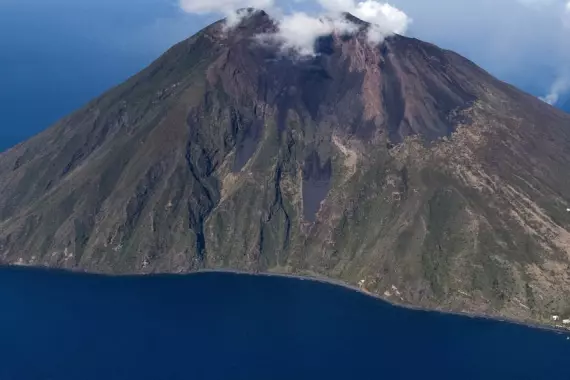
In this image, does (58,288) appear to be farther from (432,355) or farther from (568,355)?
(568,355)

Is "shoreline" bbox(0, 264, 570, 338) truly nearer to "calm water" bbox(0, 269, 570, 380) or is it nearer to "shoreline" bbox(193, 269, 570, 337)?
"shoreline" bbox(193, 269, 570, 337)

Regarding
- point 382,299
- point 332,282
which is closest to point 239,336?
point 332,282

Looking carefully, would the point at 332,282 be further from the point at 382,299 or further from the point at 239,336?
the point at 239,336

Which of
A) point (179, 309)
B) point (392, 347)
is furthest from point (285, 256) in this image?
point (392, 347)

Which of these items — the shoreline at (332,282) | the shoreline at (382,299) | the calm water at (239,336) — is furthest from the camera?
the shoreline at (332,282)

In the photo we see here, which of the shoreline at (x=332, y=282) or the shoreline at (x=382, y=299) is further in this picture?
the shoreline at (x=332, y=282)

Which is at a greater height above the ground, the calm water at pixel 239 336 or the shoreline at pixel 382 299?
the shoreline at pixel 382 299

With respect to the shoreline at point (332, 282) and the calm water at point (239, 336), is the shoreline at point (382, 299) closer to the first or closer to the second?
the shoreline at point (332, 282)

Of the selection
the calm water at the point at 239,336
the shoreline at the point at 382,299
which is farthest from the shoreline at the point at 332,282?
the calm water at the point at 239,336

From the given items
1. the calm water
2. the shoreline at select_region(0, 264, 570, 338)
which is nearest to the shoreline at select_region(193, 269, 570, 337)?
the shoreline at select_region(0, 264, 570, 338)
